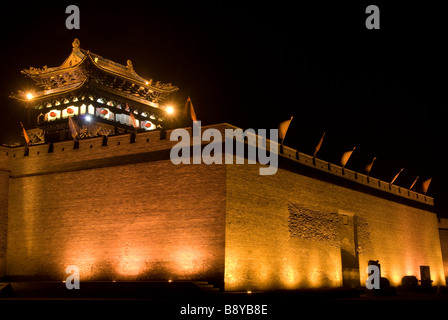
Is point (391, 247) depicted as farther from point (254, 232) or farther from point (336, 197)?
point (254, 232)

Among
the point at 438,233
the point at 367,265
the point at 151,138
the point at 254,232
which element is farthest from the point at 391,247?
the point at 151,138

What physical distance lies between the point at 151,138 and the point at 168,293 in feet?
16.7

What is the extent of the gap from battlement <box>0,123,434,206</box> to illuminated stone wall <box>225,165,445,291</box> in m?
1.31

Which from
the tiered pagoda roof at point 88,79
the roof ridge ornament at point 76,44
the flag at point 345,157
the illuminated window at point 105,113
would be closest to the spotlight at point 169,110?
the tiered pagoda roof at point 88,79

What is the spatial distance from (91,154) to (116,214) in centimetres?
243

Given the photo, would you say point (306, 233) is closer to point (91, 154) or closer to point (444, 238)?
point (91, 154)

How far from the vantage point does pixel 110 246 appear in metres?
16.8

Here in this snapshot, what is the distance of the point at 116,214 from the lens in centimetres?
1705

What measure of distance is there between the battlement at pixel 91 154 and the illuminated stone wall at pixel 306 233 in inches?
51.6

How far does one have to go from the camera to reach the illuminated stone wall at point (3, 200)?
18484 mm

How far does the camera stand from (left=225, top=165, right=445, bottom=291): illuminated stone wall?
15891 mm

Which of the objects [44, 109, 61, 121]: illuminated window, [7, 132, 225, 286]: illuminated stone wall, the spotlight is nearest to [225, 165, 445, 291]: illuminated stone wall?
[7, 132, 225, 286]: illuminated stone wall

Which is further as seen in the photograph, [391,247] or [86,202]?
[391,247]

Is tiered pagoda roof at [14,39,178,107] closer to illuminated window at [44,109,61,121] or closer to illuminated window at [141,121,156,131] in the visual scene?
illuminated window at [44,109,61,121]
